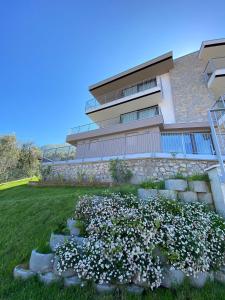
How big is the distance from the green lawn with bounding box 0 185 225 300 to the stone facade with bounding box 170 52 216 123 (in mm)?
12814

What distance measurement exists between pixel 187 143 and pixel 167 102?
596 cm

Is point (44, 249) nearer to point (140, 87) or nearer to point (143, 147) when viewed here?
point (143, 147)

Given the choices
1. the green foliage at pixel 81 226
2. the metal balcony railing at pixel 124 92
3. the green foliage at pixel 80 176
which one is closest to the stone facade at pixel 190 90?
the metal balcony railing at pixel 124 92

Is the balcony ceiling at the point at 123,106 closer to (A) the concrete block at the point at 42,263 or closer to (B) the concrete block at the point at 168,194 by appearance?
(B) the concrete block at the point at 168,194

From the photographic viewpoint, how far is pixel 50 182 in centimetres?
1271

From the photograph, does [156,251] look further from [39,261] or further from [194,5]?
[194,5]

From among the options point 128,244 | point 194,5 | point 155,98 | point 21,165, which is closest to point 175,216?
point 128,244

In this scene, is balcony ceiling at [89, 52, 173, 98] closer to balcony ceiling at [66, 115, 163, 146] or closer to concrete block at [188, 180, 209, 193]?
balcony ceiling at [66, 115, 163, 146]

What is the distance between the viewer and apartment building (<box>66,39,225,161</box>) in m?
11.7

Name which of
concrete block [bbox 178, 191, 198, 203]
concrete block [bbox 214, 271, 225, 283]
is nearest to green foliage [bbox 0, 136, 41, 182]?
concrete block [bbox 178, 191, 198, 203]

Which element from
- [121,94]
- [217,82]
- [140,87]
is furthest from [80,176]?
[217,82]

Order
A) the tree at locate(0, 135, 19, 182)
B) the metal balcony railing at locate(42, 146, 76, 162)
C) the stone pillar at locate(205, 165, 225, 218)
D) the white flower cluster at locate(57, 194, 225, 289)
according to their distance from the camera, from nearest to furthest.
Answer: the white flower cluster at locate(57, 194, 225, 289)
the stone pillar at locate(205, 165, 225, 218)
the metal balcony railing at locate(42, 146, 76, 162)
the tree at locate(0, 135, 19, 182)

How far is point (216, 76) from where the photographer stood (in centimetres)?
1313

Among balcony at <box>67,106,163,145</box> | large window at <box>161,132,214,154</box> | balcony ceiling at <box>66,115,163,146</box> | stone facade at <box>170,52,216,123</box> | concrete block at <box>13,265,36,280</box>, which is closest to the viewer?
concrete block at <box>13,265,36,280</box>
